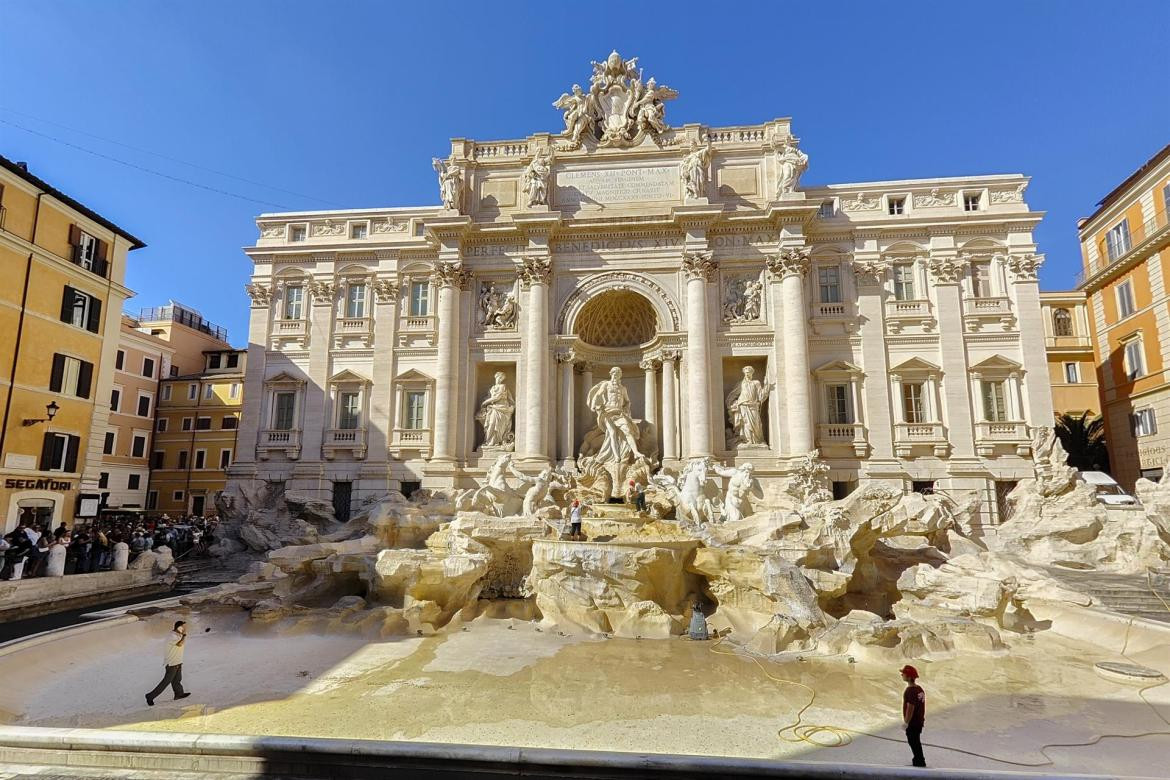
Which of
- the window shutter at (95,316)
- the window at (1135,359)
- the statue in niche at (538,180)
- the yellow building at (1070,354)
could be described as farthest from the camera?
the yellow building at (1070,354)

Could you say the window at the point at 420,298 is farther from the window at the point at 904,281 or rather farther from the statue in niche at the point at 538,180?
the window at the point at 904,281

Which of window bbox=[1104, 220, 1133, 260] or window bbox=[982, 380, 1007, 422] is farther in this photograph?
window bbox=[1104, 220, 1133, 260]

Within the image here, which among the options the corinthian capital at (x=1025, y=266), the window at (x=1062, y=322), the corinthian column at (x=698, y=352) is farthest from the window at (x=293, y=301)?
the window at (x=1062, y=322)

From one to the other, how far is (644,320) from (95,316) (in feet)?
67.4

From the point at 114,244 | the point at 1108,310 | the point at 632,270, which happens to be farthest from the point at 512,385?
the point at 1108,310

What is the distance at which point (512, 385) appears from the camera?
79.7ft

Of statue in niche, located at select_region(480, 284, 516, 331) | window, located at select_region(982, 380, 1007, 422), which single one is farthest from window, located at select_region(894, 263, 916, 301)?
statue in niche, located at select_region(480, 284, 516, 331)

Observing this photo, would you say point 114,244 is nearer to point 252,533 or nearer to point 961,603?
point 252,533

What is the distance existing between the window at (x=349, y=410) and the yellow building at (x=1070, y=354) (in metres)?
34.6

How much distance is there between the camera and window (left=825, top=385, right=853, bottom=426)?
73.6 feet

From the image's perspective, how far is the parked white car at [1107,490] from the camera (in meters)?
18.5

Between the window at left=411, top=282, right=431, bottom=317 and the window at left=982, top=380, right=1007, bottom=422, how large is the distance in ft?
73.2

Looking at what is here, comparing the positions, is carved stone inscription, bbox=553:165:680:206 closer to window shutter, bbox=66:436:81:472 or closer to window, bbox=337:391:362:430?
window, bbox=337:391:362:430

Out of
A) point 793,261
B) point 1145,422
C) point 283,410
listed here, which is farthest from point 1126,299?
point 283,410
